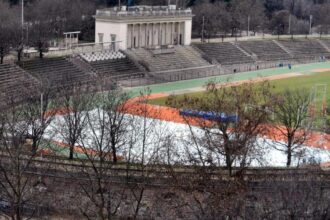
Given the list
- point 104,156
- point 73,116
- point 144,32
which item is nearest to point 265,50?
point 144,32

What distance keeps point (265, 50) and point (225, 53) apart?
8016 mm

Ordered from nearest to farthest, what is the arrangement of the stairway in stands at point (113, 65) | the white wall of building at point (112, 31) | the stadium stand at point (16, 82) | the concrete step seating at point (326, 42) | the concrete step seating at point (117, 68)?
the stadium stand at point (16, 82) → the concrete step seating at point (117, 68) → the stairway in stands at point (113, 65) → the white wall of building at point (112, 31) → the concrete step seating at point (326, 42)

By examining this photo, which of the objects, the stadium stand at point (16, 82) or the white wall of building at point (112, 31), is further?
the white wall of building at point (112, 31)

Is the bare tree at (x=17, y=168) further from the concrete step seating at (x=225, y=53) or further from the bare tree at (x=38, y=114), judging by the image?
the concrete step seating at (x=225, y=53)

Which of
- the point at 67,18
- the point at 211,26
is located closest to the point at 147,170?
the point at 67,18

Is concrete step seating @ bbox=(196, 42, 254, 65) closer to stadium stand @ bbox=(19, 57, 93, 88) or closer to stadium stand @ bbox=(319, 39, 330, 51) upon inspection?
stadium stand @ bbox=(319, 39, 330, 51)

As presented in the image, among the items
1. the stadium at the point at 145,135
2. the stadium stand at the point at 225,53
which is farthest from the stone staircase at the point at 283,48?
the stadium at the point at 145,135

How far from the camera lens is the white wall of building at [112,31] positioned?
2886 inches

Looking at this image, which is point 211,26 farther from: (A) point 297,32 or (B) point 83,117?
(B) point 83,117

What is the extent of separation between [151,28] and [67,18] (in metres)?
13.3

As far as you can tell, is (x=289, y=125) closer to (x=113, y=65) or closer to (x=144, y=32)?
(x=113, y=65)

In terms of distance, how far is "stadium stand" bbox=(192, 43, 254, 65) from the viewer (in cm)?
7994

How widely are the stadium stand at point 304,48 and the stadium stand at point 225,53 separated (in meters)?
9.33

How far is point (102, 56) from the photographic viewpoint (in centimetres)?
6962
